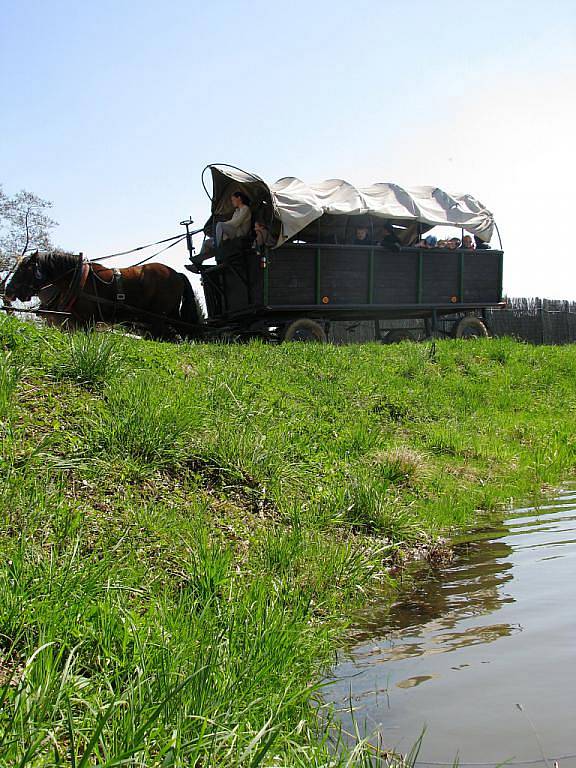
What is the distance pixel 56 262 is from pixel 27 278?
57 centimetres

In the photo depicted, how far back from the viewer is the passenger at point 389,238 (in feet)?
45.2

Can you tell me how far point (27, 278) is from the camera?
1277 centimetres

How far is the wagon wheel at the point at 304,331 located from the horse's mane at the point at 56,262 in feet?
12.1

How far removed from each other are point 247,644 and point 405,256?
1205 centimetres

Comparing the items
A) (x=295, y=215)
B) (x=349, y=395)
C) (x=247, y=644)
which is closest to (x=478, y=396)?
(x=349, y=395)

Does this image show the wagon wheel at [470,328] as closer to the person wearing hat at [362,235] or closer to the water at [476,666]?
the person wearing hat at [362,235]

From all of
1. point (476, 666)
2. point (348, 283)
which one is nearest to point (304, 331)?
point (348, 283)

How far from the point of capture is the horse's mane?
1270 centimetres

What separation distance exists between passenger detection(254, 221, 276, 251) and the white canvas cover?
0.17 m

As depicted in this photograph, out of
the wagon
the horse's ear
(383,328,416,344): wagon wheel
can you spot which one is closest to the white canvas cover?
the wagon

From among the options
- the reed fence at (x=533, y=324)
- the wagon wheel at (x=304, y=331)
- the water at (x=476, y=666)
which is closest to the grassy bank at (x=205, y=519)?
the water at (x=476, y=666)

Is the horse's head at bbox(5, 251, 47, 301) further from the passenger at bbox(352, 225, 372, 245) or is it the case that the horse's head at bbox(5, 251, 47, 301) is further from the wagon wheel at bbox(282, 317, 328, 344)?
the passenger at bbox(352, 225, 372, 245)

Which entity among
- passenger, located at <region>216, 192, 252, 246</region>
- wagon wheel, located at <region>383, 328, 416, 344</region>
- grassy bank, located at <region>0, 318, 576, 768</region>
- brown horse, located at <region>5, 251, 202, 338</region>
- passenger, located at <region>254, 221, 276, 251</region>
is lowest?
grassy bank, located at <region>0, 318, 576, 768</region>

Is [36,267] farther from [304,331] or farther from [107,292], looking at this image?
[304,331]
